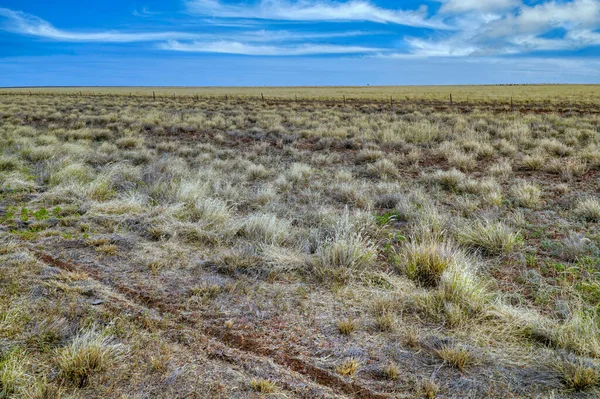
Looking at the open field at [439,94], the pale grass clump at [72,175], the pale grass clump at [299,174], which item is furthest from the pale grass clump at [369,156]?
the open field at [439,94]

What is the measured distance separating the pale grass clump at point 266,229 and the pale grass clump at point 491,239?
2482 mm

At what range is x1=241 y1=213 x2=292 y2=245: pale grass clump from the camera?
561 cm

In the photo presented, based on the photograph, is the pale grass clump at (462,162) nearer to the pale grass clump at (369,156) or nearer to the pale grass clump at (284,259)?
the pale grass clump at (369,156)

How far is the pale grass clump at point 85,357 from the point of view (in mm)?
2850

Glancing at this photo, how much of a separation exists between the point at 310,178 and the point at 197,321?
22.4 feet

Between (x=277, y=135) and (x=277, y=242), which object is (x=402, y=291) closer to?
(x=277, y=242)

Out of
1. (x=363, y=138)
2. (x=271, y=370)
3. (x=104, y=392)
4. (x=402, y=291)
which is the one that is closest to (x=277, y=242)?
(x=402, y=291)

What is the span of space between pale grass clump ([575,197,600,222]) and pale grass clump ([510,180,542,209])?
0.70 metres

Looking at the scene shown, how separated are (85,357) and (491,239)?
495cm

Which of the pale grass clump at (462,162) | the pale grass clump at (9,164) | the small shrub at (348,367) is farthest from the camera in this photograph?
the pale grass clump at (462,162)

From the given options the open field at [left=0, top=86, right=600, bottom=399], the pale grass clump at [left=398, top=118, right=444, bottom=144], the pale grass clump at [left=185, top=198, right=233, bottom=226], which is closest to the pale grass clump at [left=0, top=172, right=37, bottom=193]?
the open field at [left=0, top=86, right=600, bottom=399]

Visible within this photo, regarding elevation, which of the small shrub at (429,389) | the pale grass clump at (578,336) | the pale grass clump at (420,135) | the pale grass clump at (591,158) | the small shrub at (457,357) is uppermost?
the pale grass clump at (420,135)

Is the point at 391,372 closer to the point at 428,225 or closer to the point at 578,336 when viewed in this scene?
the point at 578,336

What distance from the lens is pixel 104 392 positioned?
2.75 m
